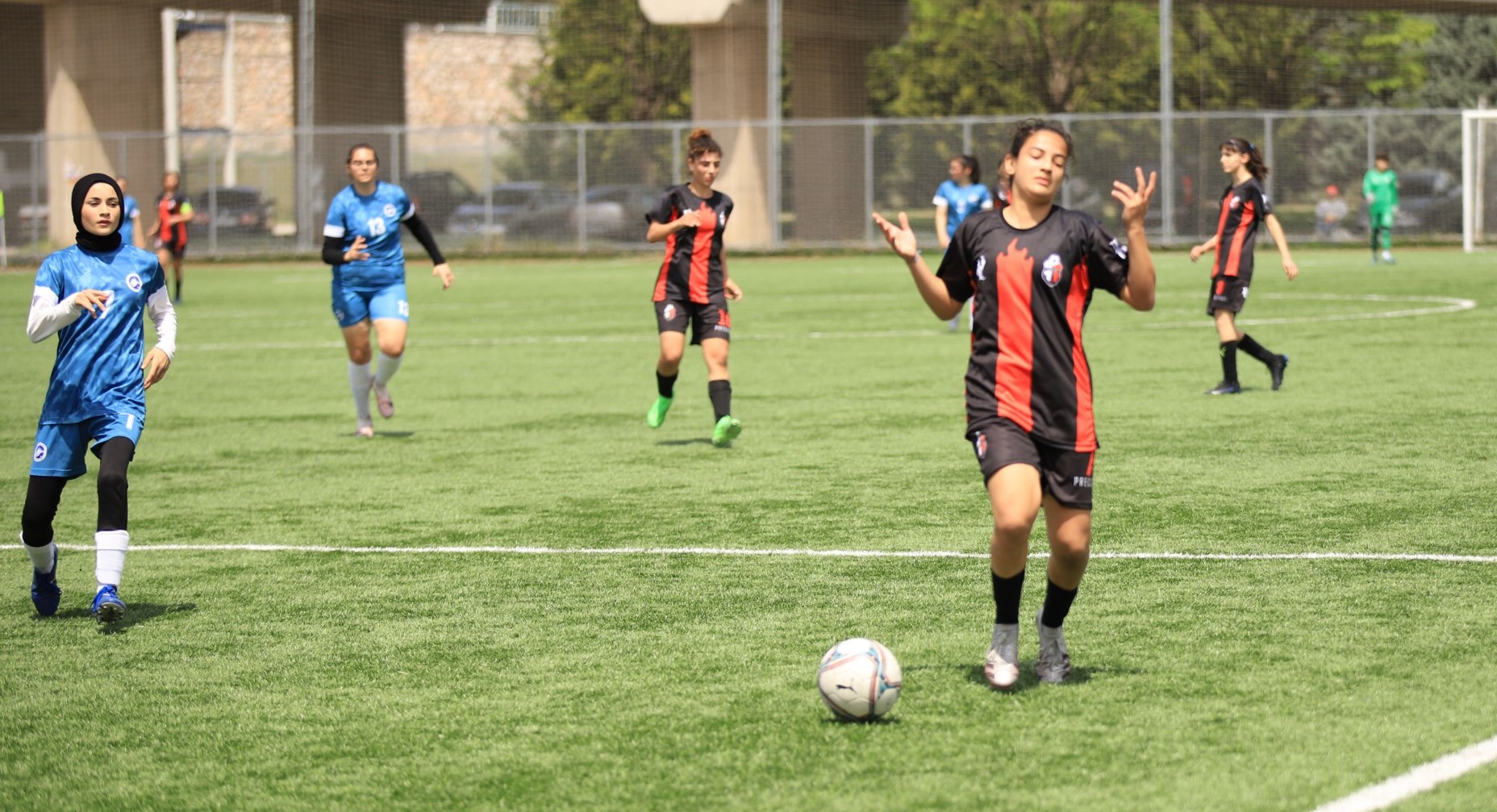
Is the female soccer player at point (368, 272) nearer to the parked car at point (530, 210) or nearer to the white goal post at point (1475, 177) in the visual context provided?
the white goal post at point (1475, 177)

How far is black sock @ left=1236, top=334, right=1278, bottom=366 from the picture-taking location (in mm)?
14125

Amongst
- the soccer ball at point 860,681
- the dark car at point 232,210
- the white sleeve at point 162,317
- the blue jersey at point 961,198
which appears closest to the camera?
the soccer ball at point 860,681

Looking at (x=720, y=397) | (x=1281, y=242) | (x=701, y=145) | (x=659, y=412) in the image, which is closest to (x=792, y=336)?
(x=1281, y=242)

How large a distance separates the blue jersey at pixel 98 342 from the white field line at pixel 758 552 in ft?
4.95

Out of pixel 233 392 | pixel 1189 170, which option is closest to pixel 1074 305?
pixel 233 392

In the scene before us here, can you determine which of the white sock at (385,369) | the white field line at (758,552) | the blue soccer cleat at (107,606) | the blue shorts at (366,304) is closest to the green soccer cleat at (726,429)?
the blue shorts at (366,304)

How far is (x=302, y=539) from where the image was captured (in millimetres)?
8945

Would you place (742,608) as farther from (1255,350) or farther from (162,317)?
(1255,350)

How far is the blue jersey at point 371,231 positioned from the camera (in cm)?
1273

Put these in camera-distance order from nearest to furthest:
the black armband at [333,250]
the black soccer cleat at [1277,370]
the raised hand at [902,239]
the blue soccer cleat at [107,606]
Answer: the raised hand at [902,239] → the blue soccer cleat at [107,606] → the black armband at [333,250] → the black soccer cleat at [1277,370]

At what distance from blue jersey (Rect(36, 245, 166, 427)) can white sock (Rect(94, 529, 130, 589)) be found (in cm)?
52

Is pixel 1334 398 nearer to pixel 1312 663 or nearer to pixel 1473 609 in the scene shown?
pixel 1473 609

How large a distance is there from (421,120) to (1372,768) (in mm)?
82062

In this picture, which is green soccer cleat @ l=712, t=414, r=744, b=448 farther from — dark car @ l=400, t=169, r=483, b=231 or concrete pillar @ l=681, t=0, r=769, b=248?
dark car @ l=400, t=169, r=483, b=231
